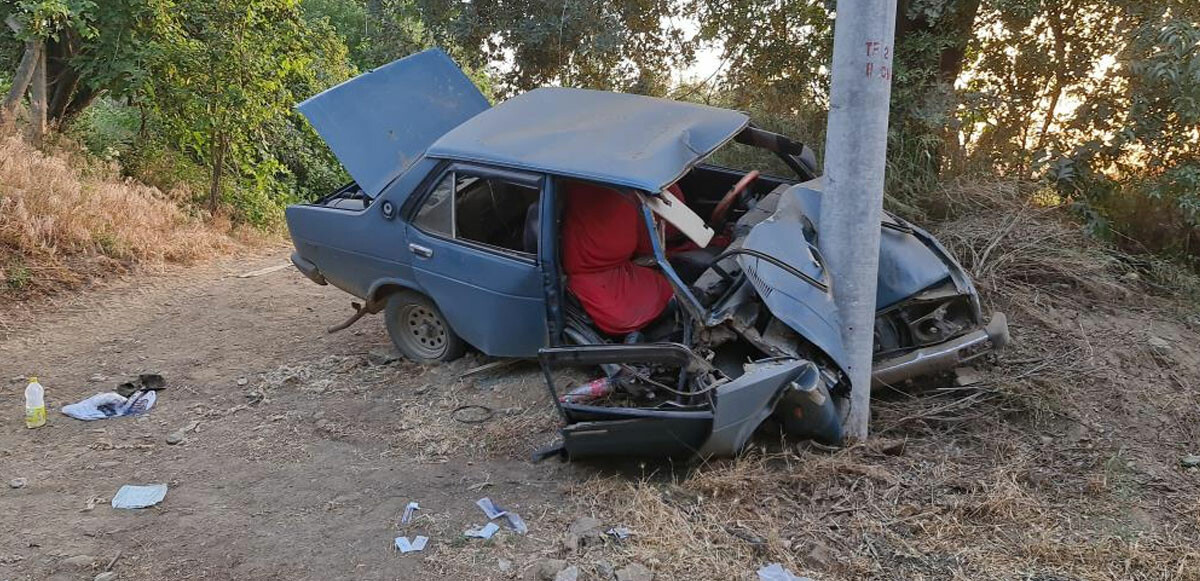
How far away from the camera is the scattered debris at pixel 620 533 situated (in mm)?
4109

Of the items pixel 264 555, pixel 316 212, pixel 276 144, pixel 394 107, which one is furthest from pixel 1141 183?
pixel 276 144

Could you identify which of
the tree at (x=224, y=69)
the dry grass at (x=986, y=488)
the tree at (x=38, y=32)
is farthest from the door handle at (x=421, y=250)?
the tree at (x=224, y=69)

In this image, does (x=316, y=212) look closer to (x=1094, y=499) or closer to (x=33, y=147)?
(x=1094, y=499)

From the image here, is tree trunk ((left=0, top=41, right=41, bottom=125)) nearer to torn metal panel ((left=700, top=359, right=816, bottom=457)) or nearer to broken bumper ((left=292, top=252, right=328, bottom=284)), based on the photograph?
broken bumper ((left=292, top=252, right=328, bottom=284))

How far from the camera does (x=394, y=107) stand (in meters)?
6.34

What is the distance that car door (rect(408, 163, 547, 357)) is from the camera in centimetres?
543

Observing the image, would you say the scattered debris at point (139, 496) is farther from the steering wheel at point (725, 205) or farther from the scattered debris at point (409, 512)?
the steering wheel at point (725, 205)

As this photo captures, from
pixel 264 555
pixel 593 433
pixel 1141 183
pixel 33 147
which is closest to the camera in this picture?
pixel 264 555

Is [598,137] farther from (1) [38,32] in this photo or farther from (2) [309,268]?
(1) [38,32]

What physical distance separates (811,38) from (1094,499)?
4.94 metres

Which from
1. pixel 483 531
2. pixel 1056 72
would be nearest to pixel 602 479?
pixel 483 531

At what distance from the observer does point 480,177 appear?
5598 mm

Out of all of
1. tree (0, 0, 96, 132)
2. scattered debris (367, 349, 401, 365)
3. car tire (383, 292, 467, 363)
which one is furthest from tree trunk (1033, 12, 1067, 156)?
tree (0, 0, 96, 132)

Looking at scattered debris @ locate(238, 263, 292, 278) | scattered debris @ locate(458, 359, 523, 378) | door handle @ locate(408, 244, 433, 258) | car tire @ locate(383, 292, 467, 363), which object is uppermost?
door handle @ locate(408, 244, 433, 258)
